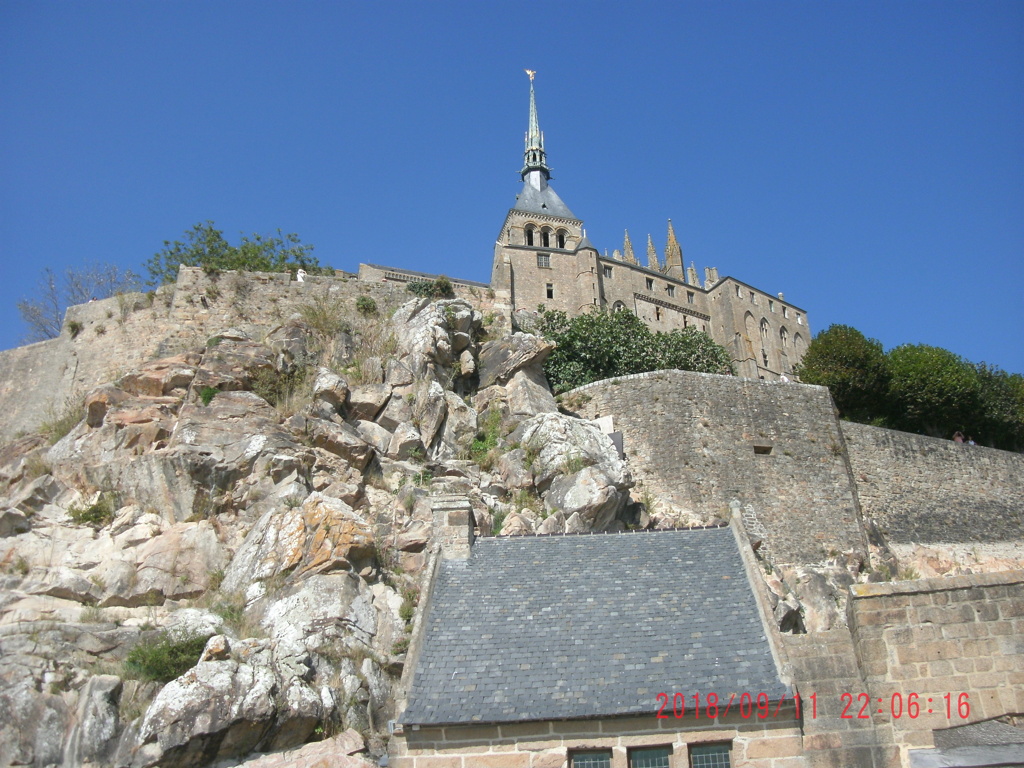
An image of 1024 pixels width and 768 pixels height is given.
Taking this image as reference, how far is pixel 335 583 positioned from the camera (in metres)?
14.8

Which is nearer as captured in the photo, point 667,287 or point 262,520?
point 262,520

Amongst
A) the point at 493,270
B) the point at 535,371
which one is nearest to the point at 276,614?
the point at 535,371

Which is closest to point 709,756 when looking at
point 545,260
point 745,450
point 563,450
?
point 563,450

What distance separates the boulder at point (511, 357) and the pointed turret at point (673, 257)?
43746 millimetres

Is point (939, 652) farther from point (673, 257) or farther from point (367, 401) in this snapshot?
point (673, 257)

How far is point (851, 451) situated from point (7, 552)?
2167 cm

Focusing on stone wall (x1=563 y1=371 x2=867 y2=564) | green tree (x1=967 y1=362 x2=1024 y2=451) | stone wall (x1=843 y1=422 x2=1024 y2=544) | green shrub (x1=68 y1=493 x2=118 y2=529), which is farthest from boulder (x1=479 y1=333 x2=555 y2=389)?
green tree (x1=967 y1=362 x2=1024 y2=451)

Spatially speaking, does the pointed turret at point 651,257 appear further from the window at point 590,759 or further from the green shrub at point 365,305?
the window at point 590,759

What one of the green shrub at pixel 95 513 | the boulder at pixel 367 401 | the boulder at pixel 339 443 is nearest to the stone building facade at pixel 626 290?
the boulder at pixel 367 401

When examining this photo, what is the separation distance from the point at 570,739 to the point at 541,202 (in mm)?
49440

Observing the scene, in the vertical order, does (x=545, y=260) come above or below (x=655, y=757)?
above

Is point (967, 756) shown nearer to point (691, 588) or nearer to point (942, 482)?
point (691, 588)

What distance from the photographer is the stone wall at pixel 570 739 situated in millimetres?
10844
